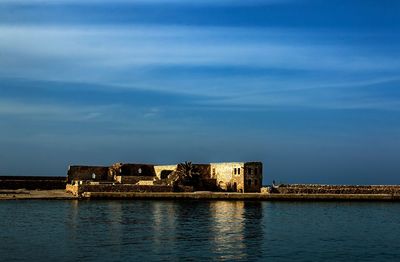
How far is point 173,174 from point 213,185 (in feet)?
17.1

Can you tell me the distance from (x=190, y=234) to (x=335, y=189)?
3632 cm

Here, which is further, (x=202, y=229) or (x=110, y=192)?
(x=110, y=192)

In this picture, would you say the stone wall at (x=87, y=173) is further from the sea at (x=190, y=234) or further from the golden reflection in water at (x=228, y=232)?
the golden reflection in water at (x=228, y=232)

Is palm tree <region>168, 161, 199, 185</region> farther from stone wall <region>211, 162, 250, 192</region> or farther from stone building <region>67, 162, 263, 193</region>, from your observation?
stone wall <region>211, 162, 250, 192</region>

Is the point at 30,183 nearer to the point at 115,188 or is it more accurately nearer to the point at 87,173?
the point at 87,173

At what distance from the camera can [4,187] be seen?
210 ft

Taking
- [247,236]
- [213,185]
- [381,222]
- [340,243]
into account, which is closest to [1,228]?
[247,236]

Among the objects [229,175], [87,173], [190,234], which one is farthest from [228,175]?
[190,234]

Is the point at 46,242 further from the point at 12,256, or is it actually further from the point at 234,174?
the point at 234,174

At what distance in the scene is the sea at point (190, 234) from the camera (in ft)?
75.8

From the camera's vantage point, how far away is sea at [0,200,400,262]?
23094mm

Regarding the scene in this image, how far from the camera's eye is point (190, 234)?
2884 centimetres

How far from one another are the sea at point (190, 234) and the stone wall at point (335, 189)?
15212 mm

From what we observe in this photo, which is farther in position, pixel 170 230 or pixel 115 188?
pixel 115 188
